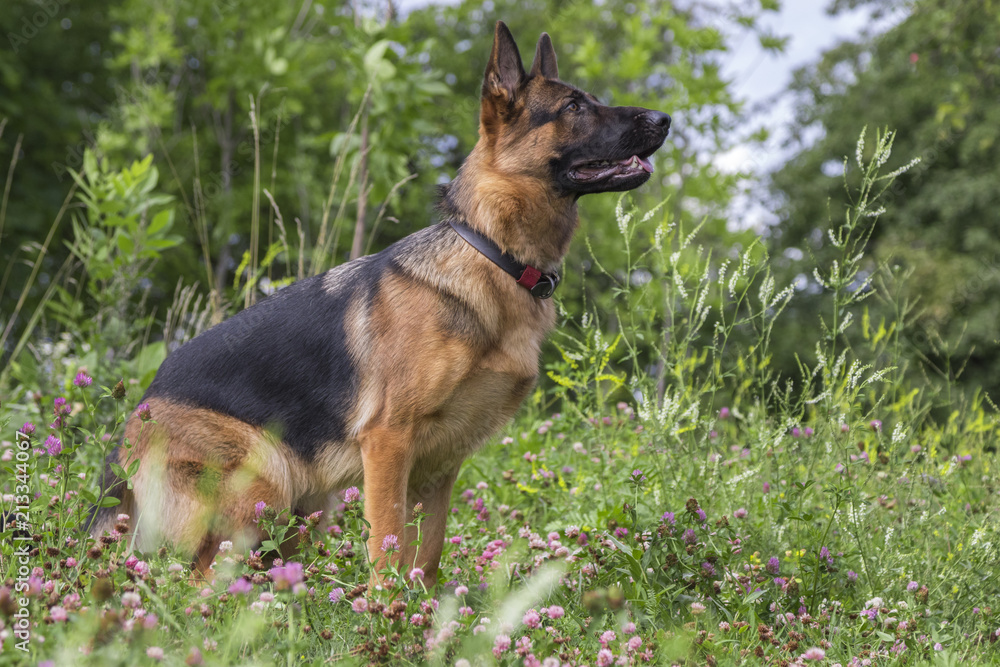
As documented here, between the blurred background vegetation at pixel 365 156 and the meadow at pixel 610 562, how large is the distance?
1.46 ft

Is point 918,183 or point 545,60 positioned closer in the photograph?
point 545,60

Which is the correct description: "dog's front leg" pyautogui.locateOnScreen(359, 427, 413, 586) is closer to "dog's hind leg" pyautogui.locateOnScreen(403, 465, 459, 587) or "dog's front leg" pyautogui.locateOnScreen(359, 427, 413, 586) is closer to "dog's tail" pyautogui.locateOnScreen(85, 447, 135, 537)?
"dog's hind leg" pyautogui.locateOnScreen(403, 465, 459, 587)

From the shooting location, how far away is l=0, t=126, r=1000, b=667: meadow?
1899 mm

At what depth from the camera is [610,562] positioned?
288 cm

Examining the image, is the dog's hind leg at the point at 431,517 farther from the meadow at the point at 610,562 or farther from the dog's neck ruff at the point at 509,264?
the dog's neck ruff at the point at 509,264

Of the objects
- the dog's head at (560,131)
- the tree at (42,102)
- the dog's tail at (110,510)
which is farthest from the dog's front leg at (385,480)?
the tree at (42,102)

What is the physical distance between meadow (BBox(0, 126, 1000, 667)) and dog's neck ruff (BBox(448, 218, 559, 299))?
0.89ft

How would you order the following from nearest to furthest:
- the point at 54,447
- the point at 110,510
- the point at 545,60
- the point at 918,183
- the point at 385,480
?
the point at 54,447, the point at 385,480, the point at 110,510, the point at 545,60, the point at 918,183

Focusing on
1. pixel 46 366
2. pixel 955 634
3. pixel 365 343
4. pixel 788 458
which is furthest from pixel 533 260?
pixel 46 366

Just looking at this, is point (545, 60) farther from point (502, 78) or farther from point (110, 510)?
point (110, 510)

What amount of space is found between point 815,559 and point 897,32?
17601 mm

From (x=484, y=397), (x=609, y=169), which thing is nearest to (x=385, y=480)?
(x=484, y=397)

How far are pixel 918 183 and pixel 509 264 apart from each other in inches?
832

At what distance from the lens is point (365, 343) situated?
3104mm
